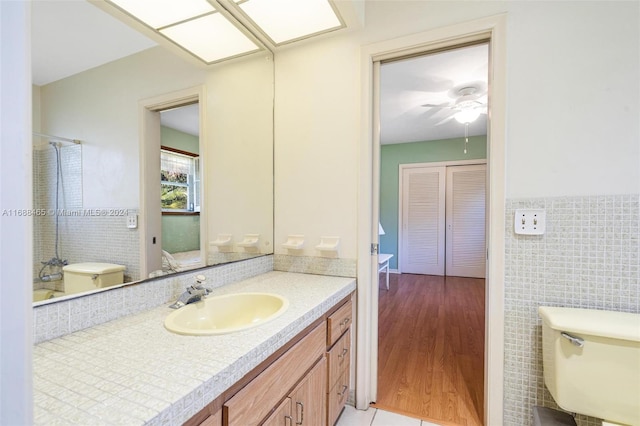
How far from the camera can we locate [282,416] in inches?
36.7

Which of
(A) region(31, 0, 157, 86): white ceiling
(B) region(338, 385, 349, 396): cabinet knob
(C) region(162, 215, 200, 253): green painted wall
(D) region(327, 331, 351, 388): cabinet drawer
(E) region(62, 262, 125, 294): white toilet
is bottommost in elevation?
(B) region(338, 385, 349, 396): cabinet knob

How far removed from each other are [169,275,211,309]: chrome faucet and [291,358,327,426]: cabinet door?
1.70 feet

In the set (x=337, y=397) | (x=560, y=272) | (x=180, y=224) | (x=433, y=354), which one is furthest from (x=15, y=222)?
(x=433, y=354)

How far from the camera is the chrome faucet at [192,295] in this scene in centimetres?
110

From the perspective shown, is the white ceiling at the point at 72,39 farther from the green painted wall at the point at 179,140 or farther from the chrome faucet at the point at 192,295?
the chrome faucet at the point at 192,295

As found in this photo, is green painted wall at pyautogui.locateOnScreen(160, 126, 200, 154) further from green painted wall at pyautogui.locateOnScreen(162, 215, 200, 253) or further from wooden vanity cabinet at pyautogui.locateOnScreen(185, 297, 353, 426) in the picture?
wooden vanity cabinet at pyautogui.locateOnScreen(185, 297, 353, 426)

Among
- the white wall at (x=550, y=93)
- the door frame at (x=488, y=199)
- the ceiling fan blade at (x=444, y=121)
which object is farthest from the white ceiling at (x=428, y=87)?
the white wall at (x=550, y=93)

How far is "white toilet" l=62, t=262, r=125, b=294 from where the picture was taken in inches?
34.4

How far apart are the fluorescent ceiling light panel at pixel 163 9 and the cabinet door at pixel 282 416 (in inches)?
61.8

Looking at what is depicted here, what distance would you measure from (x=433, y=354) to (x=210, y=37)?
8.78 ft

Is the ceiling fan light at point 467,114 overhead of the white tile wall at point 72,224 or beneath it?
overhead

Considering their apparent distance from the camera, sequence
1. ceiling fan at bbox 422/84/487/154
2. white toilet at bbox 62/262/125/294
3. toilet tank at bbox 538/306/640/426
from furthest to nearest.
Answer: ceiling fan at bbox 422/84/487/154 → toilet tank at bbox 538/306/640/426 → white toilet at bbox 62/262/125/294

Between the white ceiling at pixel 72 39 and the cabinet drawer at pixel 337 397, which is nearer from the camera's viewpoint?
the white ceiling at pixel 72 39

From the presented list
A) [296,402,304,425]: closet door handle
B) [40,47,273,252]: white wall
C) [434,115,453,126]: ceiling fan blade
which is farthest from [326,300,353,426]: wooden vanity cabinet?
[434,115,453,126]: ceiling fan blade
